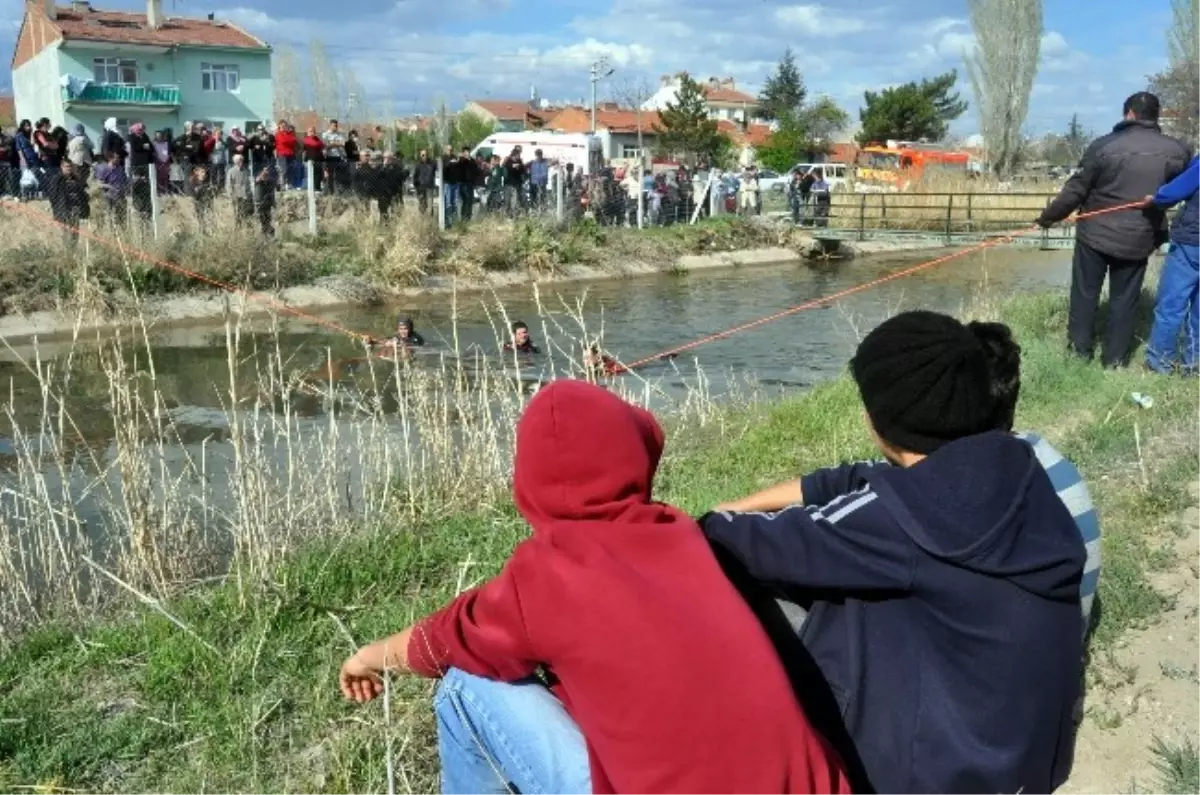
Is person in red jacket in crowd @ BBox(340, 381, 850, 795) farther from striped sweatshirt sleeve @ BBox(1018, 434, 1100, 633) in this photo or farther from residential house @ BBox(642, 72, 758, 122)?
residential house @ BBox(642, 72, 758, 122)

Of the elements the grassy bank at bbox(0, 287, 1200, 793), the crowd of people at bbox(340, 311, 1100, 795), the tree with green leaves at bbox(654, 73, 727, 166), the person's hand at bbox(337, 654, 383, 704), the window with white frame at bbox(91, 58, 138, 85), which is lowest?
the grassy bank at bbox(0, 287, 1200, 793)

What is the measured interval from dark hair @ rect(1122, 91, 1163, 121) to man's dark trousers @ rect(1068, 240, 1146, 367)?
883 millimetres

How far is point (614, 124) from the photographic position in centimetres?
7556

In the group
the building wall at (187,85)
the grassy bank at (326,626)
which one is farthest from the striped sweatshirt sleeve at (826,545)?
the building wall at (187,85)

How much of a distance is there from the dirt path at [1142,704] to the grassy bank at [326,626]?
61 millimetres

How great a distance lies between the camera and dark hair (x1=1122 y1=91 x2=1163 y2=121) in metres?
7.70

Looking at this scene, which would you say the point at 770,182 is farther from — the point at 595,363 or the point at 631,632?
the point at 631,632

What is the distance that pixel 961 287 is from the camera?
22734 millimetres

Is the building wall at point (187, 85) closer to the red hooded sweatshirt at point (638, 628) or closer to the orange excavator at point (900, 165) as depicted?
the orange excavator at point (900, 165)

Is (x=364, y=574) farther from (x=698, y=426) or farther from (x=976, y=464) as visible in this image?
(x=698, y=426)

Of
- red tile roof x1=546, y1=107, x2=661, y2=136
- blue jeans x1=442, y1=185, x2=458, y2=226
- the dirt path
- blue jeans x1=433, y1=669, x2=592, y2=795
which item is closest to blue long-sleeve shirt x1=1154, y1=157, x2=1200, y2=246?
the dirt path

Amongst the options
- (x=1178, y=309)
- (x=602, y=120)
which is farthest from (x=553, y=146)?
(x=602, y=120)

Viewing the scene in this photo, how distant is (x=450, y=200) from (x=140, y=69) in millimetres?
36371

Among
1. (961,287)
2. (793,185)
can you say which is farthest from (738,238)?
(961,287)
